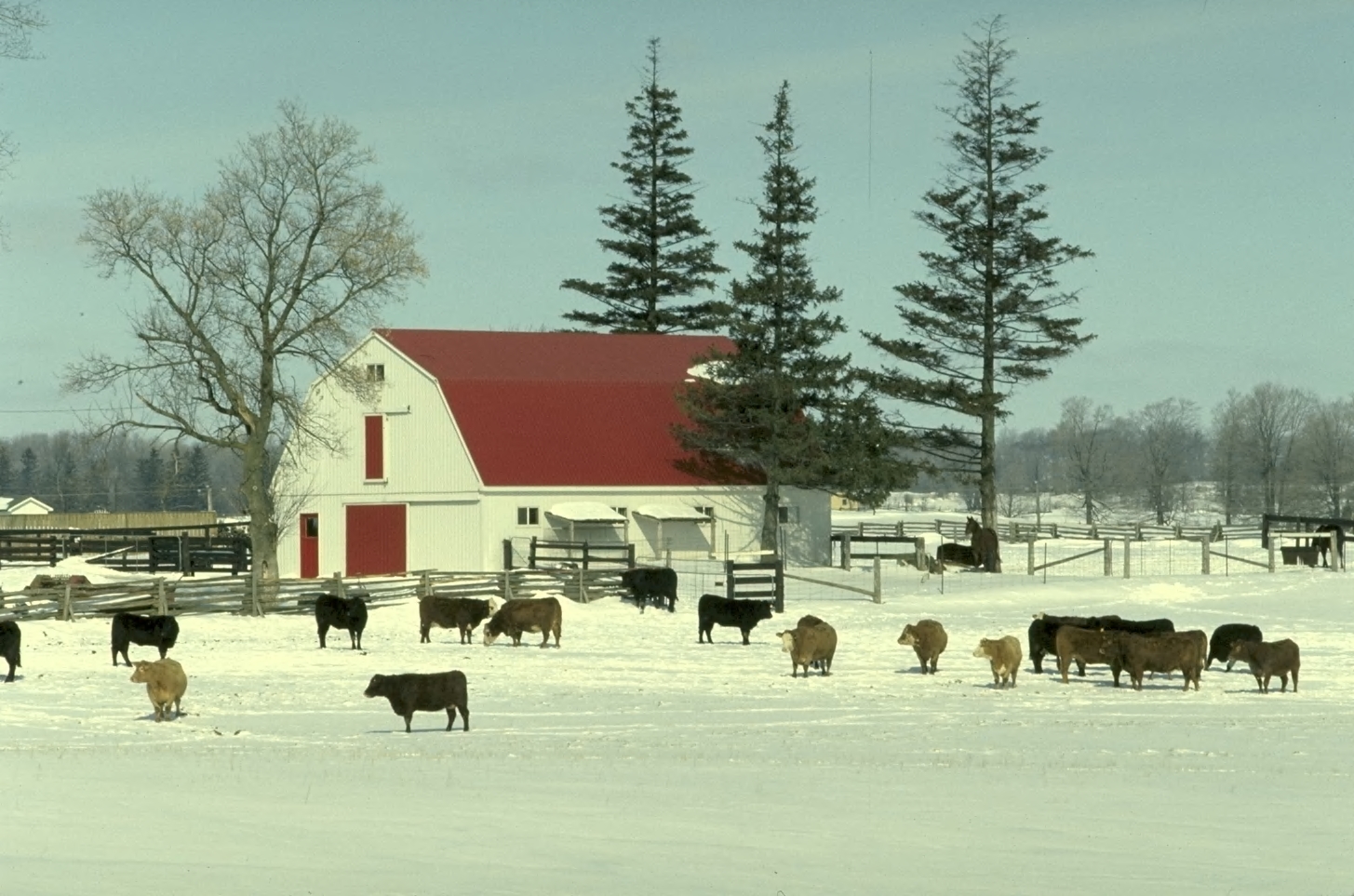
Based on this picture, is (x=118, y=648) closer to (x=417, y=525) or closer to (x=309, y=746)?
(x=309, y=746)

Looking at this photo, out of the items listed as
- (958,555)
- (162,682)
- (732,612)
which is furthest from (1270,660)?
(958,555)

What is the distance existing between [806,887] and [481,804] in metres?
4.07

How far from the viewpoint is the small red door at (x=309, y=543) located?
176 ft

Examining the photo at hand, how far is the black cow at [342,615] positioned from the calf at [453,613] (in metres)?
1.44

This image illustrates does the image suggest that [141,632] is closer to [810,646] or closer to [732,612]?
[732,612]

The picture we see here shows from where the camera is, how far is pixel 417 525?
51844 millimetres

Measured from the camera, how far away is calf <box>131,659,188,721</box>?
68.1 feet

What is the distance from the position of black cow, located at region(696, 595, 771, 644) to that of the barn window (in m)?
22.2

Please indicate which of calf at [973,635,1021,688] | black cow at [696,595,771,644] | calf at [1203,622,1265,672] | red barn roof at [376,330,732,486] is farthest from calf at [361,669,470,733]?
red barn roof at [376,330,732,486]

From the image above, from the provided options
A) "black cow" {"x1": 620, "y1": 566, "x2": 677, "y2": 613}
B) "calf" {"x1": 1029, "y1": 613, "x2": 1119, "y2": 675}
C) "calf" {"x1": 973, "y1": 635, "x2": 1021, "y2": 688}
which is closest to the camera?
"calf" {"x1": 973, "y1": 635, "x2": 1021, "y2": 688}

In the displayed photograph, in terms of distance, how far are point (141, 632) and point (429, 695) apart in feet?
30.8

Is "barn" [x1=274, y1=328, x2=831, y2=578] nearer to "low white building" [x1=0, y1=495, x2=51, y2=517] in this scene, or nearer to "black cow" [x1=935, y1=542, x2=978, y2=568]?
"black cow" [x1=935, y1=542, x2=978, y2=568]

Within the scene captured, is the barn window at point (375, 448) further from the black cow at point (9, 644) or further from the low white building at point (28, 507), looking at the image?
the low white building at point (28, 507)

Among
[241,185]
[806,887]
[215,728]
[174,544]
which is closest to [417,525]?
[174,544]
